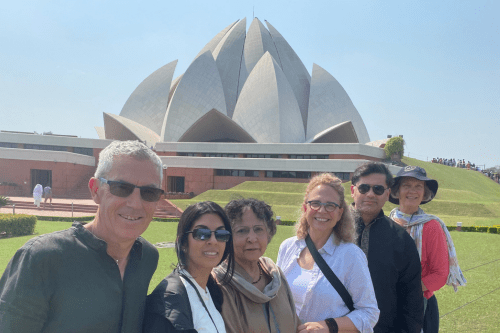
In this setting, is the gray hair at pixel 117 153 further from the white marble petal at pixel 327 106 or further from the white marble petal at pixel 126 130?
the white marble petal at pixel 327 106

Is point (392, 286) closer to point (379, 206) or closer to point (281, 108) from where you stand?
point (379, 206)

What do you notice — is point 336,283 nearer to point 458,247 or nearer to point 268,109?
point 458,247

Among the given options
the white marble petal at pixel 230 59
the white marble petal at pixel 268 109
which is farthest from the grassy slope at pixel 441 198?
the white marble petal at pixel 230 59

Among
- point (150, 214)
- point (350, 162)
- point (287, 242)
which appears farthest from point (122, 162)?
point (350, 162)

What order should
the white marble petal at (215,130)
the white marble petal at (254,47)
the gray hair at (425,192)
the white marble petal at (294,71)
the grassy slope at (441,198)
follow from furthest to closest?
1. the white marble petal at (254,47)
2. the white marble petal at (294,71)
3. the white marble petal at (215,130)
4. the grassy slope at (441,198)
5. the gray hair at (425,192)

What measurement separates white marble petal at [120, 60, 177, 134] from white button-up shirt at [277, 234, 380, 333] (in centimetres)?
3027

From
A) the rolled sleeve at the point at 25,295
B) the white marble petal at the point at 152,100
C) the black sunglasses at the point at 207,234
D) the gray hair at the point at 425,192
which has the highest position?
the white marble petal at the point at 152,100

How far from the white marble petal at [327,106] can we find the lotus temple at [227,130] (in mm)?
89

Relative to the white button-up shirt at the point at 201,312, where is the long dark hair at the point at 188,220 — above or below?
above

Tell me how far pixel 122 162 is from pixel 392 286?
165 centimetres

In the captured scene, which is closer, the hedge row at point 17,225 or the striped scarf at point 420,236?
the striped scarf at point 420,236

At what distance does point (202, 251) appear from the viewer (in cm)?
153

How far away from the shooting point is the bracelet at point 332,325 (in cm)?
177

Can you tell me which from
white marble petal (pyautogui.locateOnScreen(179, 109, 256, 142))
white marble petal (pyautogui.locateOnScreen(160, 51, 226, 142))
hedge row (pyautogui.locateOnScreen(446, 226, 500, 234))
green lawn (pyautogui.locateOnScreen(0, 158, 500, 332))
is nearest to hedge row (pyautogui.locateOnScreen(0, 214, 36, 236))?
green lawn (pyautogui.locateOnScreen(0, 158, 500, 332))
